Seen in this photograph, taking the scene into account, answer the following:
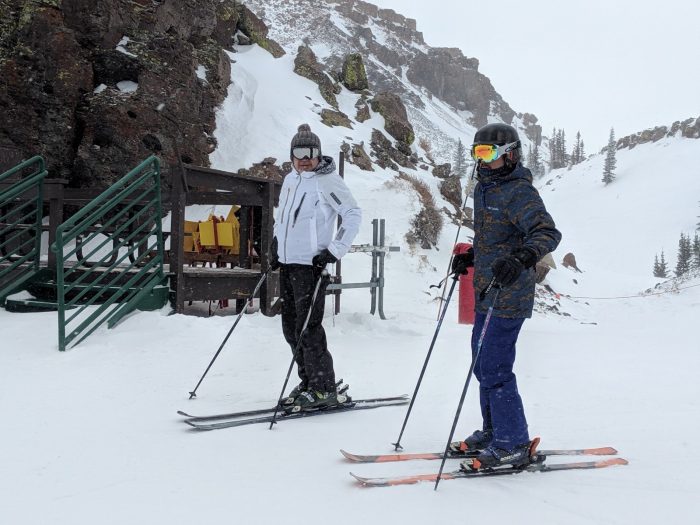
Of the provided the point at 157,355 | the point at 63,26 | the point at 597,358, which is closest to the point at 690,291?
the point at 597,358

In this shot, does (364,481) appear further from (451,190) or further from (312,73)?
(312,73)

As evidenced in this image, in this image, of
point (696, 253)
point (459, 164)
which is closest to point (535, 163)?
point (459, 164)

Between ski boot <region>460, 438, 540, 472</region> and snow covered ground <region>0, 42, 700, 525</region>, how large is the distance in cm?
9

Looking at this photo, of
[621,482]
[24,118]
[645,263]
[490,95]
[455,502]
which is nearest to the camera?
[455,502]

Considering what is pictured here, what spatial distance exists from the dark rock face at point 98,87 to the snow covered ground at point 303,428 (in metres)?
6.37

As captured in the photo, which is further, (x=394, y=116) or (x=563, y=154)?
(x=563, y=154)

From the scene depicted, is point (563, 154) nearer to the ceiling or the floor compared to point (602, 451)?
nearer to the ceiling

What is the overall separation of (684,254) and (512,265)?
2454 inches

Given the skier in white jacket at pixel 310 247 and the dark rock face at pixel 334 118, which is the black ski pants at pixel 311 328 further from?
the dark rock face at pixel 334 118

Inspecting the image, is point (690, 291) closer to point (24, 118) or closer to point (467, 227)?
point (467, 227)

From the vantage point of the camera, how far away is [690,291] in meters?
18.8

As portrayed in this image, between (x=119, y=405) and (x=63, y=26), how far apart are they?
39.6ft

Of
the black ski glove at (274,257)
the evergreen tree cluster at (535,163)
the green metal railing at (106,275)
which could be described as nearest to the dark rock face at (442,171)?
the green metal railing at (106,275)

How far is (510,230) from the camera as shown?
2930 mm
